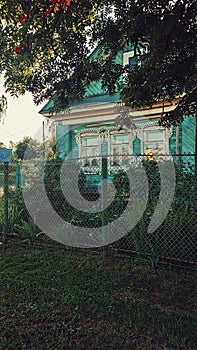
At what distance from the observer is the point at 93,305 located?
113 inches

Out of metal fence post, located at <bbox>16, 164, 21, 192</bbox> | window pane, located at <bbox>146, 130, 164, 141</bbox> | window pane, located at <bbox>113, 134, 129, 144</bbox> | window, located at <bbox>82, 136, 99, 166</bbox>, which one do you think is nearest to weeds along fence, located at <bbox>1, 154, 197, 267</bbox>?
metal fence post, located at <bbox>16, 164, 21, 192</bbox>

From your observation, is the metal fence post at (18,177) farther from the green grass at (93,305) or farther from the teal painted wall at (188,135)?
the teal painted wall at (188,135)

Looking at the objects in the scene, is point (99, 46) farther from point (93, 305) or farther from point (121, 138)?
point (121, 138)

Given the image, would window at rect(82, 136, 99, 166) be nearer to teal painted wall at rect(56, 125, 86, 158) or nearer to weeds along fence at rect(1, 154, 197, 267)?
teal painted wall at rect(56, 125, 86, 158)

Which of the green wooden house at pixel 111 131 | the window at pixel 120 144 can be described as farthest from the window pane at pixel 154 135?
the window at pixel 120 144

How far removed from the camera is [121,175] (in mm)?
4641

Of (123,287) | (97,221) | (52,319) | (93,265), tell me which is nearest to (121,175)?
(97,221)

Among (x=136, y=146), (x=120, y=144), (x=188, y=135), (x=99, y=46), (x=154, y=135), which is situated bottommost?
(x=136, y=146)

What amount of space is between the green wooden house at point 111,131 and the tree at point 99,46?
4.86 metres

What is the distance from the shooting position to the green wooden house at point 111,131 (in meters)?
9.74

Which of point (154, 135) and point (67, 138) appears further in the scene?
point (67, 138)

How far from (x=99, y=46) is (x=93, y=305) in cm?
372

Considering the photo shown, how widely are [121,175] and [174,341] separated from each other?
2.71 metres

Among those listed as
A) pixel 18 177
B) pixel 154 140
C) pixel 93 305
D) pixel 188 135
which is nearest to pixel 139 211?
pixel 93 305
